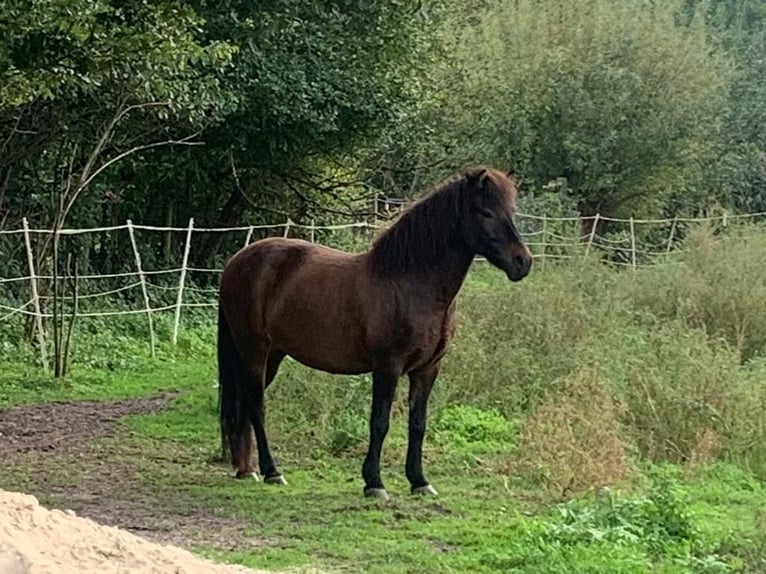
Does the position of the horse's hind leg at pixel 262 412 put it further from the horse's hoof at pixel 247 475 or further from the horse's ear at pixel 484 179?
the horse's ear at pixel 484 179

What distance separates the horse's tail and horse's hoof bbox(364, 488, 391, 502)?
117cm

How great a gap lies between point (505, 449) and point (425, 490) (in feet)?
4.98

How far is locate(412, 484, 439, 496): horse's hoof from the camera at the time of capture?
7.38m

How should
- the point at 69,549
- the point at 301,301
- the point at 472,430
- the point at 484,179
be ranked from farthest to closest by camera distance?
1. the point at 472,430
2. the point at 301,301
3. the point at 484,179
4. the point at 69,549

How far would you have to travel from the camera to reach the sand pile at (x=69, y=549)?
3787mm

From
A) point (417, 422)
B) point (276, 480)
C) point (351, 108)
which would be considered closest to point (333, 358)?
point (417, 422)

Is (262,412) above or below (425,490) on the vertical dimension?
above

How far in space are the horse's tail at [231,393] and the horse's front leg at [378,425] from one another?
3.59ft

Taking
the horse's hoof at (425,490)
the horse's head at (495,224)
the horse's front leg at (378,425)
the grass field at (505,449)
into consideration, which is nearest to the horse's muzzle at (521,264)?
the horse's head at (495,224)

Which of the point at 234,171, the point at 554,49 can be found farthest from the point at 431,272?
the point at 554,49

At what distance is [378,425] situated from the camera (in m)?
7.40

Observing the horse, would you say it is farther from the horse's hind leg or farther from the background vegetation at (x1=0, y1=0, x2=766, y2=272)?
the background vegetation at (x1=0, y1=0, x2=766, y2=272)

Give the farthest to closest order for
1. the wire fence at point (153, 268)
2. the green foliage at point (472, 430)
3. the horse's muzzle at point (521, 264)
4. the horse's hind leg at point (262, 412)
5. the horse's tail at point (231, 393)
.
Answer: the wire fence at point (153, 268)
the green foliage at point (472, 430)
the horse's tail at point (231, 393)
the horse's hind leg at point (262, 412)
the horse's muzzle at point (521, 264)

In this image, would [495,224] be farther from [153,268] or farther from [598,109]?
[598,109]
